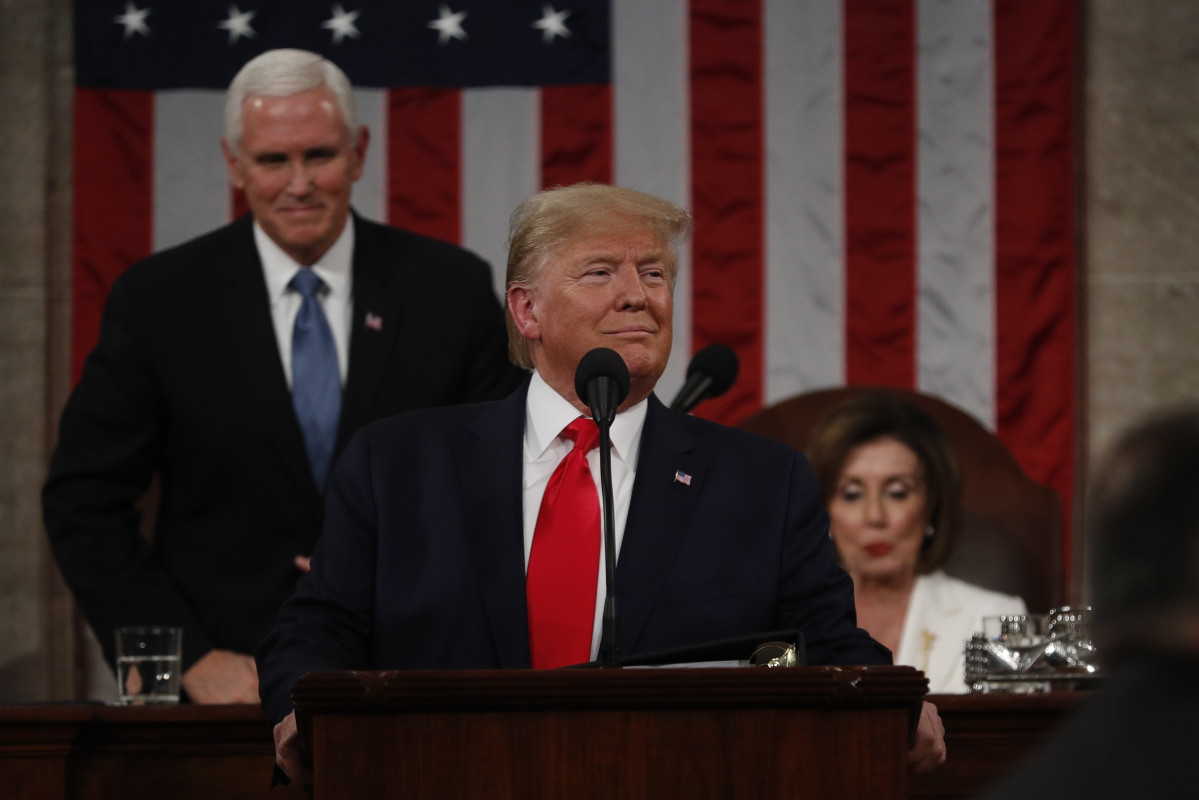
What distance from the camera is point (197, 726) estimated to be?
254 cm

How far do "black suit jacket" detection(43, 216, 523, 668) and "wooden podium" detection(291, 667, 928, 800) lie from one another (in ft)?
5.40

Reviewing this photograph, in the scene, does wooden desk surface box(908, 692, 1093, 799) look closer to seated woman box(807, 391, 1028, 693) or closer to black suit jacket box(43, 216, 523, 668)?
seated woman box(807, 391, 1028, 693)

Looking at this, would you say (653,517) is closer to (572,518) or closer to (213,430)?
(572,518)

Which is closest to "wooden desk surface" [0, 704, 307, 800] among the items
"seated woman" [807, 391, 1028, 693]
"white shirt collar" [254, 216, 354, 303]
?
"white shirt collar" [254, 216, 354, 303]

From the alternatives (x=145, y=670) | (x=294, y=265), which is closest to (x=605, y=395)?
(x=145, y=670)

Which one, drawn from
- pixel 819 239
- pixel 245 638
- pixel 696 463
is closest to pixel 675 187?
pixel 819 239

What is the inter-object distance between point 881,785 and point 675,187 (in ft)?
10.3

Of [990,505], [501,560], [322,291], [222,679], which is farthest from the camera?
[990,505]

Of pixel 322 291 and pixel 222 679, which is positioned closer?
pixel 222 679

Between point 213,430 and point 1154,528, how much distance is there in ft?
8.94

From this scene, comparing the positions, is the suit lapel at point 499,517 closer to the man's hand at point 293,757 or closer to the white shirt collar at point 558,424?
the white shirt collar at point 558,424

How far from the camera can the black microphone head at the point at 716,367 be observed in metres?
2.74

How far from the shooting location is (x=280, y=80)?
3.35 meters

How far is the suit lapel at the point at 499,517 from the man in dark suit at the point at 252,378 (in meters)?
0.95
